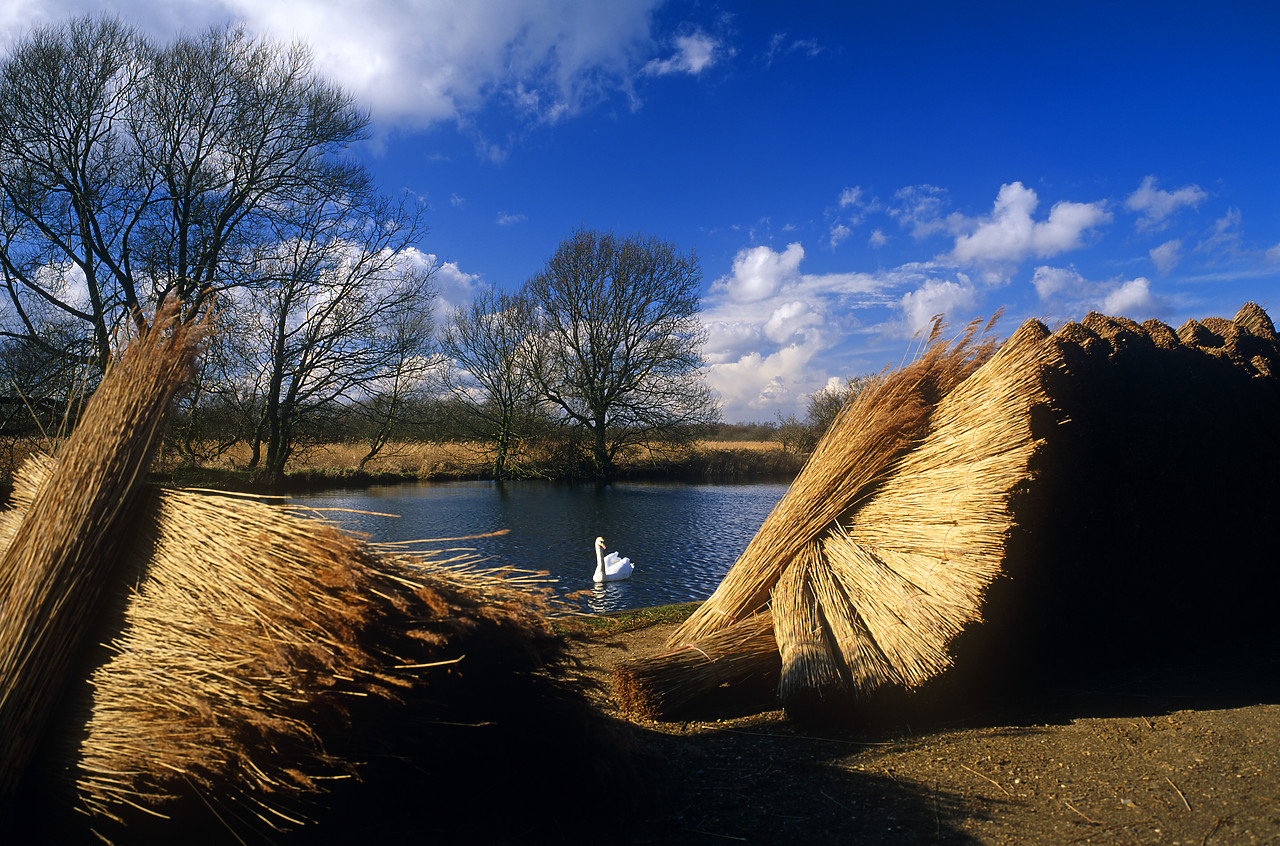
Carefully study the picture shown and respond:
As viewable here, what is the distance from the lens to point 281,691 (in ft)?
7.04

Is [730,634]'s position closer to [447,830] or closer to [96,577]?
[447,830]

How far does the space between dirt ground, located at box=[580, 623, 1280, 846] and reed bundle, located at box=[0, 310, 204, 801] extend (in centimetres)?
200

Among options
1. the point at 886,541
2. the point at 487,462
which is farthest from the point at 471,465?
the point at 886,541

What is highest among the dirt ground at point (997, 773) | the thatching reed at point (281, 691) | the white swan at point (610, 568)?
the thatching reed at point (281, 691)

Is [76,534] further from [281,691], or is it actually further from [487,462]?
[487,462]

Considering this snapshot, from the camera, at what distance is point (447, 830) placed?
8.97ft

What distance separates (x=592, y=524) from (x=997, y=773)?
1646cm

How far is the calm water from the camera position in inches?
488

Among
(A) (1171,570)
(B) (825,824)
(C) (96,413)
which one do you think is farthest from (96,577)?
(A) (1171,570)

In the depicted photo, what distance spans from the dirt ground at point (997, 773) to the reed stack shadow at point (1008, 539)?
0.30 m

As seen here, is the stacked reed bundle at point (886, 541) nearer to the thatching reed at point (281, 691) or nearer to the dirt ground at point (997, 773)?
the dirt ground at point (997, 773)

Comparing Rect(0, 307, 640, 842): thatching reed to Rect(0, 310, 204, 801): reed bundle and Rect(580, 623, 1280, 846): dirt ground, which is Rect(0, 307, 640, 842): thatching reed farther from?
Rect(580, 623, 1280, 846): dirt ground

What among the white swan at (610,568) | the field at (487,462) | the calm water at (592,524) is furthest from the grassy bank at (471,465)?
the white swan at (610,568)

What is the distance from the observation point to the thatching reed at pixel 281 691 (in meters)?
2.17
